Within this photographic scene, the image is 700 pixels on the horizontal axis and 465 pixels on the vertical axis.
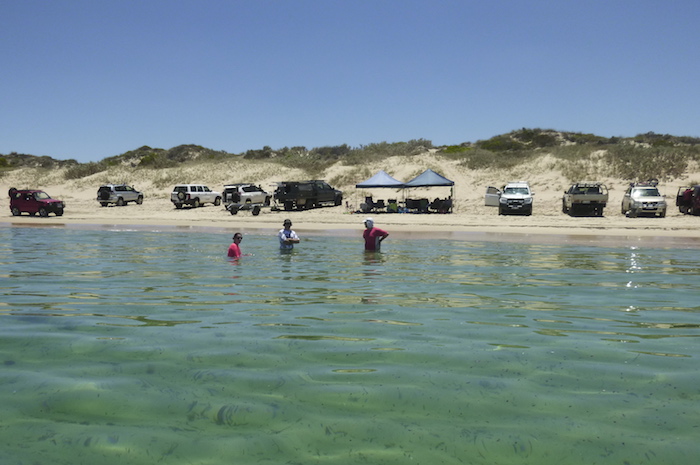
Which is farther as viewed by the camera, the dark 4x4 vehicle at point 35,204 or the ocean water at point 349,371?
the dark 4x4 vehicle at point 35,204

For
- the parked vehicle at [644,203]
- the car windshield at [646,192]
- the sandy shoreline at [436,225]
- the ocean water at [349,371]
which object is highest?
the car windshield at [646,192]

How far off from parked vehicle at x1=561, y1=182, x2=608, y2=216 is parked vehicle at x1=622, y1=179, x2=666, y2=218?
3.65ft

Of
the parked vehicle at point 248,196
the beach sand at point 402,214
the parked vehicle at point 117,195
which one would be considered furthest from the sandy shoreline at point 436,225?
the parked vehicle at point 117,195

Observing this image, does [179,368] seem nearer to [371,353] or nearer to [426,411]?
[371,353]

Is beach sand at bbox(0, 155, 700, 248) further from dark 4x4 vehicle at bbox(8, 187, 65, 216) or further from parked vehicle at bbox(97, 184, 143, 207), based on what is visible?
parked vehicle at bbox(97, 184, 143, 207)

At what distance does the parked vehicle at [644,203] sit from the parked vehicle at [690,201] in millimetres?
1513

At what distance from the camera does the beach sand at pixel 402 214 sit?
24609 mm

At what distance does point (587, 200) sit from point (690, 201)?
4738 millimetres

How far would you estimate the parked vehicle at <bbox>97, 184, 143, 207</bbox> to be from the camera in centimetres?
4456

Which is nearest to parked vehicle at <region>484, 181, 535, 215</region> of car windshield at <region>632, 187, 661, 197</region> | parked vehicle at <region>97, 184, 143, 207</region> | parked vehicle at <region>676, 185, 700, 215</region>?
car windshield at <region>632, 187, 661, 197</region>

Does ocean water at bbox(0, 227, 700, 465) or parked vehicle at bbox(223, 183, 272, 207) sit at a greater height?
parked vehicle at bbox(223, 183, 272, 207)

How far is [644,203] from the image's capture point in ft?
93.9

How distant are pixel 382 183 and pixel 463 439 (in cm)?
3064

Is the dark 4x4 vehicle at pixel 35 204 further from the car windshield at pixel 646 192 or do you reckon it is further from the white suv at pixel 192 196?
the car windshield at pixel 646 192
